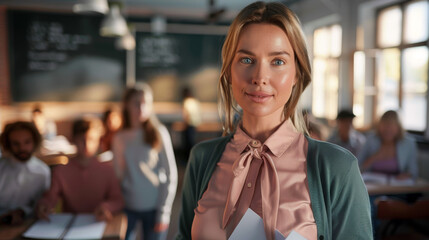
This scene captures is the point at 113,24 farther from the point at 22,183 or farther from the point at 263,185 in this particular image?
the point at 263,185

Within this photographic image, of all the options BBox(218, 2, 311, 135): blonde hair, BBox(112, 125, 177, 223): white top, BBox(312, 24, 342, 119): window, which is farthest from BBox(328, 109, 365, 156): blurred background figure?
BBox(218, 2, 311, 135): blonde hair

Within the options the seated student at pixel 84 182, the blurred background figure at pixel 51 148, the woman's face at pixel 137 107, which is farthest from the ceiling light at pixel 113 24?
the seated student at pixel 84 182

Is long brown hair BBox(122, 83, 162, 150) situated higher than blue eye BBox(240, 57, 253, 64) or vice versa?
blue eye BBox(240, 57, 253, 64)

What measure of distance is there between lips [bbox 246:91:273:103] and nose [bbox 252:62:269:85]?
2 centimetres

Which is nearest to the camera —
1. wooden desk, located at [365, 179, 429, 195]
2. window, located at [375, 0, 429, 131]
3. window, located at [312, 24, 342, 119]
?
wooden desk, located at [365, 179, 429, 195]

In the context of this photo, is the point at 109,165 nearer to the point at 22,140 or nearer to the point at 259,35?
the point at 22,140

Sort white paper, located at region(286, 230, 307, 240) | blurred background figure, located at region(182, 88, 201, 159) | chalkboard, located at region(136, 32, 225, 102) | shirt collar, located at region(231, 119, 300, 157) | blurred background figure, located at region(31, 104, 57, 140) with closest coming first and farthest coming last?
white paper, located at region(286, 230, 307, 240)
shirt collar, located at region(231, 119, 300, 157)
blurred background figure, located at region(31, 104, 57, 140)
blurred background figure, located at region(182, 88, 201, 159)
chalkboard, located at region(136, 32, 225, 102)

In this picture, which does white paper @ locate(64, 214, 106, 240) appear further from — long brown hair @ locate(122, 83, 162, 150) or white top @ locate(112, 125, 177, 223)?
long brown hair @ locate(122, 83, 162, 150)

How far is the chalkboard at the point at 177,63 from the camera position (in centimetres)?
811

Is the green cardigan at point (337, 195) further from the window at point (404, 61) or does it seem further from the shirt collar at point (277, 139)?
the window at point (404, 61)

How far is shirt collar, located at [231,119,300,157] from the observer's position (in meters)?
0.80

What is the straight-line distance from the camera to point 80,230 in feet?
5.52

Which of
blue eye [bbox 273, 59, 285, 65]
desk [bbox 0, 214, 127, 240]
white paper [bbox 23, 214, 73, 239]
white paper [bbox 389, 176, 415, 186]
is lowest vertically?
white paper [bbox 389, 176, 415, 186]

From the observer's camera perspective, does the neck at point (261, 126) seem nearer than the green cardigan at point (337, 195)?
No
